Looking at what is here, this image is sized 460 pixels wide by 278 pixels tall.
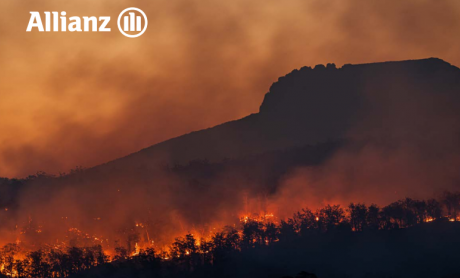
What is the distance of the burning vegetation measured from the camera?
514 feet

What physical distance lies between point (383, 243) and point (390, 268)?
14.1m

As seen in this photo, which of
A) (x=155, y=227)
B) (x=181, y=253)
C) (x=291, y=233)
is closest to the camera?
(x=181, y=253)

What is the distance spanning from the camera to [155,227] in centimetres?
19962

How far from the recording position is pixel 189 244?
167 meters

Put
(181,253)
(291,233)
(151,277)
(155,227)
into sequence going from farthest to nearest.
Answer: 1. (155,227)
2. (291,233)
3. (181,253)
4. (151,277)

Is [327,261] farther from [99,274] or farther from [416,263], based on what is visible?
[99,274]

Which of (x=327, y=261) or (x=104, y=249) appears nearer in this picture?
(x=327, y=261)

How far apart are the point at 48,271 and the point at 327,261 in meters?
78.8

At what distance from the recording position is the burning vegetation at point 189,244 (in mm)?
156750

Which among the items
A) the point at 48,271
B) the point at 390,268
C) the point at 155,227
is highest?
the point at 155,227

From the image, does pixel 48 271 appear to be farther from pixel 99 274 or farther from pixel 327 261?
pixel 327 261

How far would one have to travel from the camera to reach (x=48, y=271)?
6142 inches

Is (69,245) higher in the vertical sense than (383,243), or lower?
higher

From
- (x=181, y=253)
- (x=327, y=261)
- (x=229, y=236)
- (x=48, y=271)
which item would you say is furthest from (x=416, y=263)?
(x=48, y=271)
